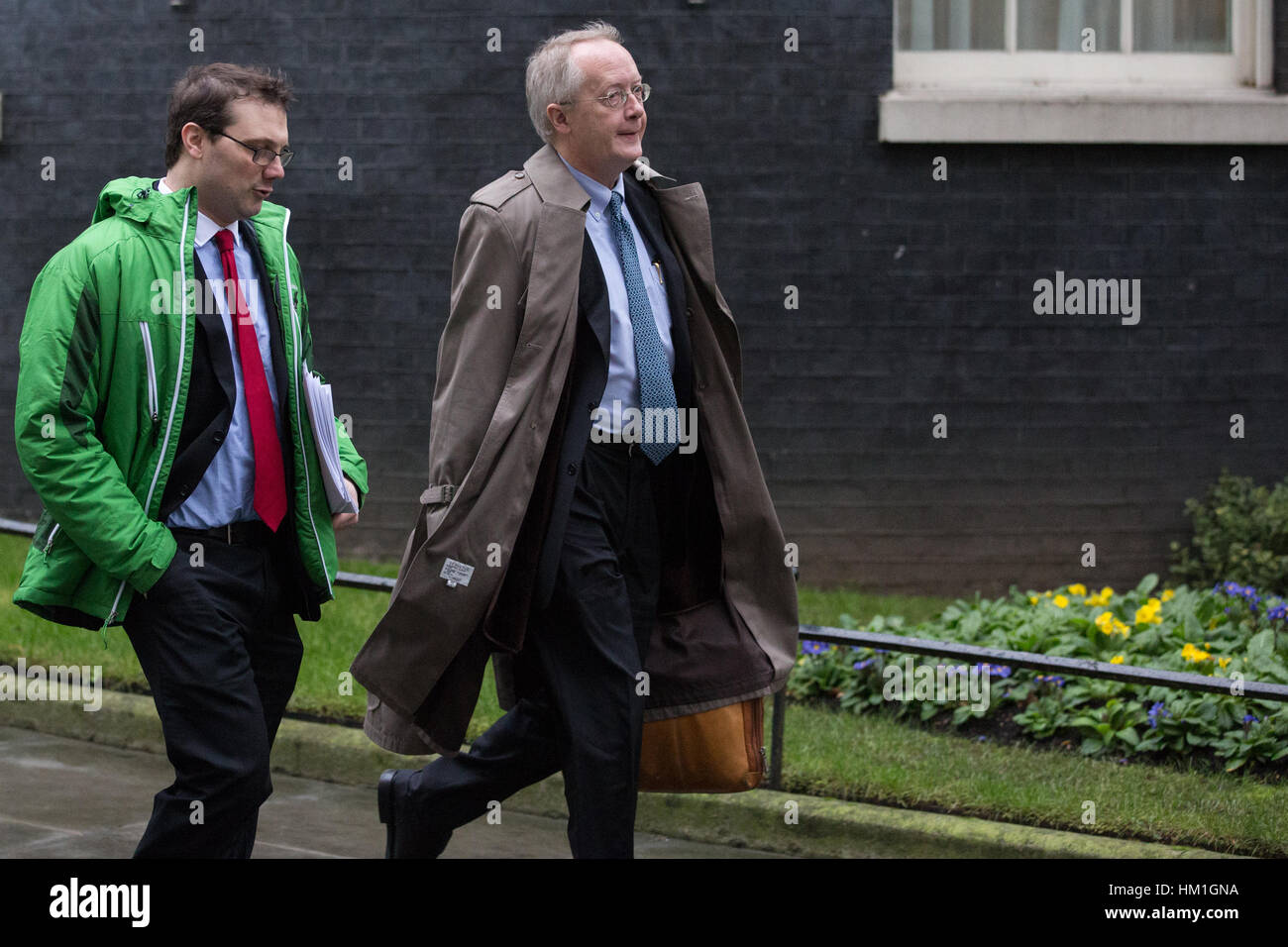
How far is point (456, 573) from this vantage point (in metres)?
4.09

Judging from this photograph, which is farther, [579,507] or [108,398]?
[579,507]

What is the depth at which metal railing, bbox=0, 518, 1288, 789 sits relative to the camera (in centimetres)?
518

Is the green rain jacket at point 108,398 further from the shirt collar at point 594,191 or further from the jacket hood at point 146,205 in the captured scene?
the shirt collar at point 594,191

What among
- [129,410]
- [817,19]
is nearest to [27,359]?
[129,410]

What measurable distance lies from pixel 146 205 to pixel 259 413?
1.70 feet

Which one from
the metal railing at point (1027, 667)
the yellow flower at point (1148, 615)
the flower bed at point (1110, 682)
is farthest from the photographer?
the yellow flower at point (1148, 615)

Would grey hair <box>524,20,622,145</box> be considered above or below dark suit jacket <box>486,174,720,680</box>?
above

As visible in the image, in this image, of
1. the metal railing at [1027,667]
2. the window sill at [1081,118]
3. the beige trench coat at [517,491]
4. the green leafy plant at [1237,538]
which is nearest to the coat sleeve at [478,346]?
the beige trench coat at [517,491]

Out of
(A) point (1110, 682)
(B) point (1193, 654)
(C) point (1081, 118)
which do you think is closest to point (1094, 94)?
(C) point (1081, 118)

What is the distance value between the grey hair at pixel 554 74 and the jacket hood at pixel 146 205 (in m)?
0.86

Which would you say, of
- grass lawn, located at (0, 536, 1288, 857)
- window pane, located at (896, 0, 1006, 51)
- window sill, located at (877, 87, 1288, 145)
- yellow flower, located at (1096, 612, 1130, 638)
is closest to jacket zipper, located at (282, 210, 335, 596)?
grass lawn, located at (0, 536, 1288, 857)

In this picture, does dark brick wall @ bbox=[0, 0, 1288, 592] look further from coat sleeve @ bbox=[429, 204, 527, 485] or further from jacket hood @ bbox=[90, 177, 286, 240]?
jacket hood @ bbox=[90, 177, 286, 240]

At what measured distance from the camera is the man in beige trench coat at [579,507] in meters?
4.10

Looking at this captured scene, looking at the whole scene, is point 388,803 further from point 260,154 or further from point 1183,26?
point 1183,26
